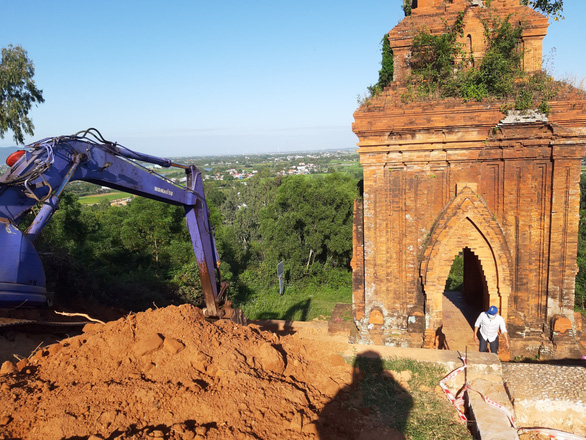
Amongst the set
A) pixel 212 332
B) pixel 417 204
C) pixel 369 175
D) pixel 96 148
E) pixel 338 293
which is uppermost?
pixel 96 148

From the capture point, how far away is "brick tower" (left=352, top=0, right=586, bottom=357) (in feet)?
27.5

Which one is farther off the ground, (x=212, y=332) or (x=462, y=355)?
(x=212, y=332)

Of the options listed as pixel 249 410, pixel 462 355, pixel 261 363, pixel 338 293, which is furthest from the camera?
pixel 338 293

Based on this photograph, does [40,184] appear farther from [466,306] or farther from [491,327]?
[466,306]

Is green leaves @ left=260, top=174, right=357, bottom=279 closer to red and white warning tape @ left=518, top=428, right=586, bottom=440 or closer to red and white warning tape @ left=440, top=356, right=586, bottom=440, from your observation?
red and white warning tape @ left=440, top=356, right=586, bottom=440

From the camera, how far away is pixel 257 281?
21.1m

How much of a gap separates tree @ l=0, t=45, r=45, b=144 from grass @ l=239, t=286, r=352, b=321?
12012 mm

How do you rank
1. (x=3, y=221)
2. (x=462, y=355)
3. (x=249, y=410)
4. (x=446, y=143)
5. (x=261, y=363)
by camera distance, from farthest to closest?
(x=446, y=143), (x=462, y=355), (x=261, y=363), (x=3, y=221), (x=249, y=410)

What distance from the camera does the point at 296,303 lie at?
61.4 feet

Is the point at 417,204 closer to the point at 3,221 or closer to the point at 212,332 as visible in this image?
the point at 212,332

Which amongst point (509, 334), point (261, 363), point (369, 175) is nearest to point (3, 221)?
point (261, 363)

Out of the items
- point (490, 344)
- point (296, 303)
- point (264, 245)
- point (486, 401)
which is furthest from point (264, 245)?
point (486, 401)

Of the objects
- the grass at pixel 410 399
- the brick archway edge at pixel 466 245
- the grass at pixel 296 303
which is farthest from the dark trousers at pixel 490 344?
the grass at pixel 296 303

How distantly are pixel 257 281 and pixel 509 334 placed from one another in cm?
1368
